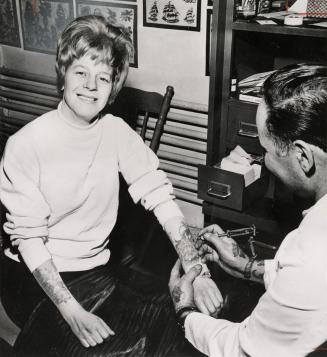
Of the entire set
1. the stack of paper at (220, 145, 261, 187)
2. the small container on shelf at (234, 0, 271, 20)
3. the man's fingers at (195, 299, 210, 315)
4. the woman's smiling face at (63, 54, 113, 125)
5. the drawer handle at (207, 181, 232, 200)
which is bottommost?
the man's fingers at (195, 299, 210, 315)

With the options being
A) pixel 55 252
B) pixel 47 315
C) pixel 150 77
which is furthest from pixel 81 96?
pixel 150 77

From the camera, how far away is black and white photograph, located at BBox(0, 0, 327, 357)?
0.98m

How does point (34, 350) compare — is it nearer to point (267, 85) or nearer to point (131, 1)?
point (267, 85)

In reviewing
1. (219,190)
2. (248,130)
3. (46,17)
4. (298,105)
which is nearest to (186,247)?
(219,190)

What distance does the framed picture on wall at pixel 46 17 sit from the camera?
6.11 feet

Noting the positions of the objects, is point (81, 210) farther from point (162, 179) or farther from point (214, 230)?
point (214, 230)

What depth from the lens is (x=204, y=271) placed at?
1407mm

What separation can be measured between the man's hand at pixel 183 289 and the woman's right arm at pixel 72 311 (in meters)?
0.20

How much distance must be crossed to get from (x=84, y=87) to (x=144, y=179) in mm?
373

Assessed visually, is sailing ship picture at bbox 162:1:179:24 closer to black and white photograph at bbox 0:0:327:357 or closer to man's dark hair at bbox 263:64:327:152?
black and white photograph at bbox 0:0:327:357

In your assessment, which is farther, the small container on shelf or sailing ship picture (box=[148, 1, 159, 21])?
sailing ship picture (box=[148, 1, 159, 21])

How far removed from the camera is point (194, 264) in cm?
143

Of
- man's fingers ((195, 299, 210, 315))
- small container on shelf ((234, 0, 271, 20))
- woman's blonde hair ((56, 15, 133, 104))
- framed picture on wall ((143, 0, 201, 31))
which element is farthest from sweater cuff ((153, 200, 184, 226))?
framed picture on wall ((143, 0, 201, 31))

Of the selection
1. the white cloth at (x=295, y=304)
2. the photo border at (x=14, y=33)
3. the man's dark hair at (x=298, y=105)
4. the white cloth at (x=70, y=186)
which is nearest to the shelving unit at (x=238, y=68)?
the white cloth at (x=70, y=186)
